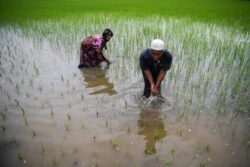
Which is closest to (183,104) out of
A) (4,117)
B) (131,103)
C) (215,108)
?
(215,108)

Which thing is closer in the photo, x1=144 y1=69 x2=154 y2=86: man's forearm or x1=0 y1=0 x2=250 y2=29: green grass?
x1=144 y1=69 x2=154 y2=86: man's forearm

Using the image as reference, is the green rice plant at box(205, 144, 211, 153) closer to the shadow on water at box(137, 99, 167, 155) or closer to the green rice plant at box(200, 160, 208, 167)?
the green rice plant at box(200, 160, 208, 167)

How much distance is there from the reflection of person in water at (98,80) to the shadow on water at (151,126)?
96 cm

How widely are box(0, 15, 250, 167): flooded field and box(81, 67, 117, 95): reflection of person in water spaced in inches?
0.9

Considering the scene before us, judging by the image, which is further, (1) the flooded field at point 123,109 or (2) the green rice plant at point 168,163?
(1) the flooded field at point 123,109

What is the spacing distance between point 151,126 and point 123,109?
0.66 meters

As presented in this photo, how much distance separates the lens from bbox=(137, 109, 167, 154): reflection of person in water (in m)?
3.07

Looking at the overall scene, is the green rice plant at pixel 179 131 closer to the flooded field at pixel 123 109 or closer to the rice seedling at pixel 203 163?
the flooded field at pixel 123 109

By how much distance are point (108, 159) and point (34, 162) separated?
0.90m

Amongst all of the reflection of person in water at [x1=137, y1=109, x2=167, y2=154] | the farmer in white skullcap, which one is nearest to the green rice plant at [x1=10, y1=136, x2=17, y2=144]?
the reflection of person in water at [x1=137, y1=109, x2=167, y2=154]

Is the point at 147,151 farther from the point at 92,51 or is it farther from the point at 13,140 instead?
the point at 92,51

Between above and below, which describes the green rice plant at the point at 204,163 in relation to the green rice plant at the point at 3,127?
below

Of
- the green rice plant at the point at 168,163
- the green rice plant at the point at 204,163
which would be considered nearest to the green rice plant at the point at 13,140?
the green rice plant at the point at 168,163

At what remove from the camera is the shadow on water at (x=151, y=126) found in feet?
10.1
